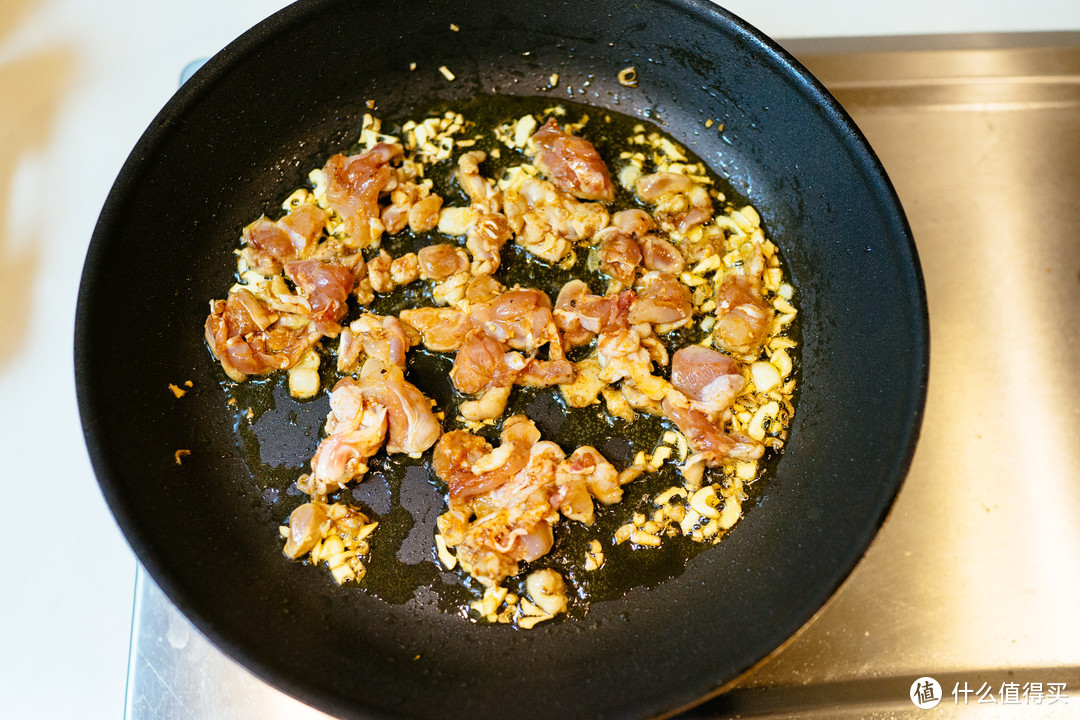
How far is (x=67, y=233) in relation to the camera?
1.50 metres

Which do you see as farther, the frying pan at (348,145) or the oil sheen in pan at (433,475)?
the oil sheen in pan at (433,475)

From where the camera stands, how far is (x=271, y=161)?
1.44 meters

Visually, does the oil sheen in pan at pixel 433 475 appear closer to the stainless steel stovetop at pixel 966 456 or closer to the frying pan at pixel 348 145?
the frying pan at pixel 348 145

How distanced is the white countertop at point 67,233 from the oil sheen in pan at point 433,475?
1.17ft

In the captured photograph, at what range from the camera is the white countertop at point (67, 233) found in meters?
1.25

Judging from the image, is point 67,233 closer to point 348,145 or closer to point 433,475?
point 348,145

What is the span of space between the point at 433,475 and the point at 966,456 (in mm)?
1034

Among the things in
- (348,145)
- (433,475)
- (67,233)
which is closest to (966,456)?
(433,475)

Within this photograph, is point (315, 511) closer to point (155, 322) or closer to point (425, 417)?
point (425, 417)

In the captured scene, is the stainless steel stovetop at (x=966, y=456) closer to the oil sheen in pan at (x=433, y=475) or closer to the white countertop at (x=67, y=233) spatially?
the white countertop at (x=67, y=233)

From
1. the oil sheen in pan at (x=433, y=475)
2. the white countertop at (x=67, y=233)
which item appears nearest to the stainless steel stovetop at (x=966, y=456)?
the white countertop at (x=67, y=233)

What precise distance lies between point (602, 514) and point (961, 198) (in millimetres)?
1055

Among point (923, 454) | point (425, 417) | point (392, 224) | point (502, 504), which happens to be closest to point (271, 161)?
point (392, 224)

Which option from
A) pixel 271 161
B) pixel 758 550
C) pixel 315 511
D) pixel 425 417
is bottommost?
pixel 758 550
